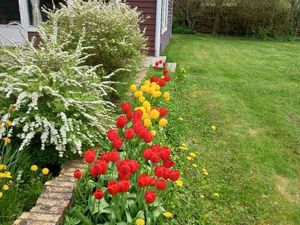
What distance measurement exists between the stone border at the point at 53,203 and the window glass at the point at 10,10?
7349mm

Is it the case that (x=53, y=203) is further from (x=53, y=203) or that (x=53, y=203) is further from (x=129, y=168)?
(x=129, y=168)

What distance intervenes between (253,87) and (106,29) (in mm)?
4003

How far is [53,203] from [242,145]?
284cm

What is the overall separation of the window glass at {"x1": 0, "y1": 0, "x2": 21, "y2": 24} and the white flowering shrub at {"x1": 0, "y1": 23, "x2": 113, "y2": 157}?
614 centimetres

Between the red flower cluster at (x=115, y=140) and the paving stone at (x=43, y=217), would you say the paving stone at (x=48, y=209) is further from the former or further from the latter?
the red flower cluster at (x=115, y=140)

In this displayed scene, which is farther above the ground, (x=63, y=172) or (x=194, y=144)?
(x=63, y=172)

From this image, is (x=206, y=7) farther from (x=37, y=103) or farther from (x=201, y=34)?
Result: (x=37, y=103)

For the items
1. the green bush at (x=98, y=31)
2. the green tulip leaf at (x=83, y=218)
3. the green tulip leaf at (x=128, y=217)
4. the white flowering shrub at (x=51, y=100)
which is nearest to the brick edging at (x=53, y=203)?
the green tulip leaf at (x=83, y=218)

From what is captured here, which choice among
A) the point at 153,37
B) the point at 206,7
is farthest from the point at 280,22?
the point at 153,37

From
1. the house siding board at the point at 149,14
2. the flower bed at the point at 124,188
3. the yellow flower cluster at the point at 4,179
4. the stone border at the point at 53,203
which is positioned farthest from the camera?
the house siding board at the point at 149,14

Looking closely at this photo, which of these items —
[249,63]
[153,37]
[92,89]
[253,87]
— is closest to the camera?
[92,89]

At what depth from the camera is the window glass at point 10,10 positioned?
8.80 m

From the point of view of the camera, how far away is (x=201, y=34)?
60.0 feet

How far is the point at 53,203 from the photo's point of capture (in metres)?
2.28
